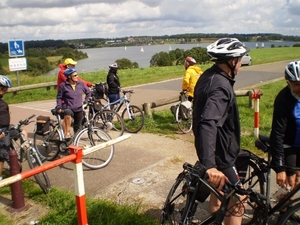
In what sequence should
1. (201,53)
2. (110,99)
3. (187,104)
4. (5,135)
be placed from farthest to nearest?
1. (201,53)
2. (110,99)
3. (187,104)
4. (5,135)

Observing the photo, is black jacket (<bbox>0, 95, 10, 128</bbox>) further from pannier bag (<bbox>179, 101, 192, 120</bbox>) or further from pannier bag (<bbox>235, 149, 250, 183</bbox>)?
pannier bag (<bbox>179, 101, 192, 120</bbox>)

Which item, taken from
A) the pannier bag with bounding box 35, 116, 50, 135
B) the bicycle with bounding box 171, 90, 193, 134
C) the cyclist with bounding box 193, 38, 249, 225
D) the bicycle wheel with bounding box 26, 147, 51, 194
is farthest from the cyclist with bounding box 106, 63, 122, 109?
the cyclist with bounding box 193, 38, 249, 225

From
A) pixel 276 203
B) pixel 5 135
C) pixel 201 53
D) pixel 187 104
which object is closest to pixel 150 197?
pixel 276 203

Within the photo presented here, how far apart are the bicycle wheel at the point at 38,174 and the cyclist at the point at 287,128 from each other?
3.06 m

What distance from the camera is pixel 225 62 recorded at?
2.49m

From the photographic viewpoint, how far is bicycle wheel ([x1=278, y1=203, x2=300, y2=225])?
282 centimetres

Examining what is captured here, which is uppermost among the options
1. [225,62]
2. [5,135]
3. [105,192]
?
[225,62]

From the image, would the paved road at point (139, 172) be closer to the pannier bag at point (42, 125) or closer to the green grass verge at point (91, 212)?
the green grass verge at point (91, 212)

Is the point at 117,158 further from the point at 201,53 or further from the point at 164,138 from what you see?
the point at 201,53

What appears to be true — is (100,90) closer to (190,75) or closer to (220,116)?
(190,75)

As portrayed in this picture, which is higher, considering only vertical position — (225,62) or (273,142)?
(225,62)

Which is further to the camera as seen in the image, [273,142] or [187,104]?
[187,104]

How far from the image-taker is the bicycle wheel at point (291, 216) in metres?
2.82

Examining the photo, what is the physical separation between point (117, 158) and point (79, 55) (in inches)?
1597
